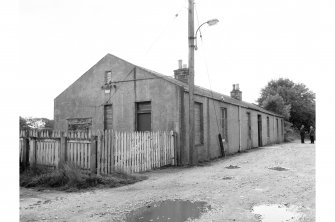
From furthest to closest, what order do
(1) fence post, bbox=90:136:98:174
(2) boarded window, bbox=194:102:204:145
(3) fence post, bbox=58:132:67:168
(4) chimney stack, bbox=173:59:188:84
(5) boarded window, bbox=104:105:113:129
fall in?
(4) chimney stack, bbox=173:59:188:84
(5) boarded window, bbox=104:105:113:129
(2) boarded window, bbox=194:102:204:145
(3) fence post, bbox=58:132:67:168
(1) fence post, bbox=90:136:98:174

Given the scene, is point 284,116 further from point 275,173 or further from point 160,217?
point 160,217

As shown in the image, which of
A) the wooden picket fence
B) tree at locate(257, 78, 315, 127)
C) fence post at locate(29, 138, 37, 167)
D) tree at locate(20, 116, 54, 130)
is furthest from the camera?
tree at locate(257, 78, 315, 127)

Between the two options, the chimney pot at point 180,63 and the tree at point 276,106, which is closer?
the chimney pot at point 180,63

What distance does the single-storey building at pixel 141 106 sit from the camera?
12641 millimetres

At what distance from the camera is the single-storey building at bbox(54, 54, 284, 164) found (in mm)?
12641

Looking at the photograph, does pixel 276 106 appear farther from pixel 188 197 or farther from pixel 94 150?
pixel 188 197

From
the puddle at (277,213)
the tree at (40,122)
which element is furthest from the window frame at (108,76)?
the tree at (40,122)

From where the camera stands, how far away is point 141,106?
45.3 ft

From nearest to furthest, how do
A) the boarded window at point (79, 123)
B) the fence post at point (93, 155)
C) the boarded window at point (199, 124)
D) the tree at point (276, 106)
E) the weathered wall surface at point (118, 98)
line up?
1. the fence post at point (93, 155)
2. the weathered wall surface at point (118, 98)
3. the boarded window at point (199, 124)
4. the boarded window at point (79, 123)
5. the tree at point (276, 106)

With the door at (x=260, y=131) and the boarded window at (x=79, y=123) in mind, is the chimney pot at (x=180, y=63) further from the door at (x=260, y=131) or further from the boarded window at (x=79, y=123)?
the door at (x=260, y=131)

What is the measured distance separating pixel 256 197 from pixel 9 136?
517 cm

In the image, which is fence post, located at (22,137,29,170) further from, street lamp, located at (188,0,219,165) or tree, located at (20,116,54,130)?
tree, located at (20,116,54,130)

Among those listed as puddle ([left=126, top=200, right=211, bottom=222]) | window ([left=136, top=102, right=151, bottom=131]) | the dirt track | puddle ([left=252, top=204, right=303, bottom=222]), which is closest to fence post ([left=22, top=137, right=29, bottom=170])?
the dirt track

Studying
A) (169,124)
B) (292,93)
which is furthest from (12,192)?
(292,93)
